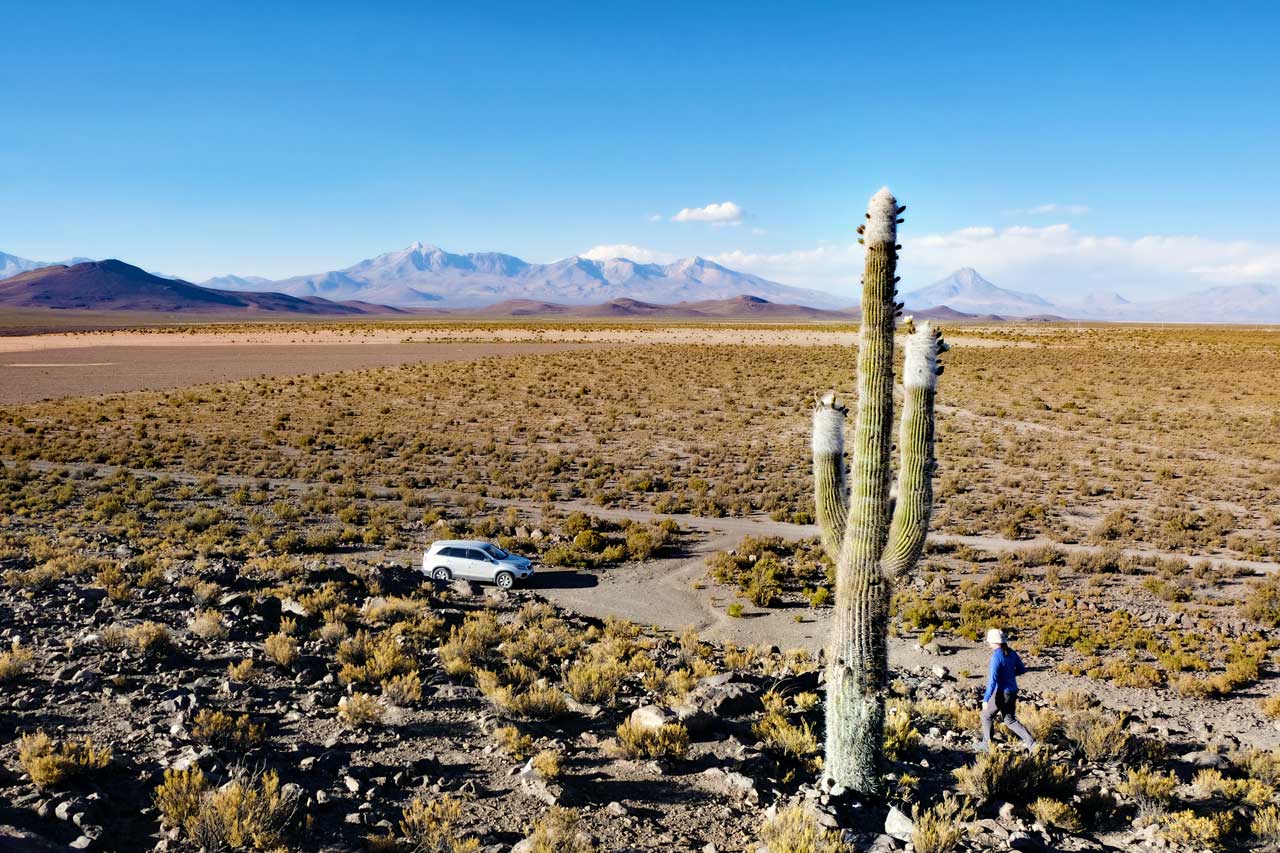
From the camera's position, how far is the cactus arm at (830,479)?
9020 millimetres

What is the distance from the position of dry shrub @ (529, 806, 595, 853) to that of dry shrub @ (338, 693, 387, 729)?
10.1 ft

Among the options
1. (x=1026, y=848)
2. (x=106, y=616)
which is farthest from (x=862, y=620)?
(x=106, y=616)

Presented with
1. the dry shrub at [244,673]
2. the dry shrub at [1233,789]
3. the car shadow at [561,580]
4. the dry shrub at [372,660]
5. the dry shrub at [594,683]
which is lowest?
the car shadow at [561,580]

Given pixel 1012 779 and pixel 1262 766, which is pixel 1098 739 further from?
pixel 1262 766

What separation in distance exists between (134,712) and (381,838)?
181 inches

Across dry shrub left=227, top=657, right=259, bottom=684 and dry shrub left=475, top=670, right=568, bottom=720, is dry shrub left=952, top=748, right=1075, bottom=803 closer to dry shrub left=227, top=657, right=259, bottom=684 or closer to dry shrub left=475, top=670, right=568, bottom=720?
dry shrub left=475, top=670, right=568, bottom=720

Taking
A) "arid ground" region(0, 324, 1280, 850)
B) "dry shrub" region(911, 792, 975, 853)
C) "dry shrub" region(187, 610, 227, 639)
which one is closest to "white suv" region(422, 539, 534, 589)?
"arid ground" region(0, 324, 1280, 850)

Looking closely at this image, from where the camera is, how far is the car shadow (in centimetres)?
1889

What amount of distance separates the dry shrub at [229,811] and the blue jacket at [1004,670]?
26.8ft

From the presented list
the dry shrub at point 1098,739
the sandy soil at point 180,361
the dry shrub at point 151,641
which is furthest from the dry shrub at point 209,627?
the sandy soil at point 180,361

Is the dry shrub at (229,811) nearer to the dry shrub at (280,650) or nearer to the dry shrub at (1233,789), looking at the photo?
the dry shrub at (280,650)

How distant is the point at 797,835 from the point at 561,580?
1269 cm

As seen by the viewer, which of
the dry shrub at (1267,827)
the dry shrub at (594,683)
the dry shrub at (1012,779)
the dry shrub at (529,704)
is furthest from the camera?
the dry shrub at (594,683)

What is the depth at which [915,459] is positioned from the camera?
8.60 meters
